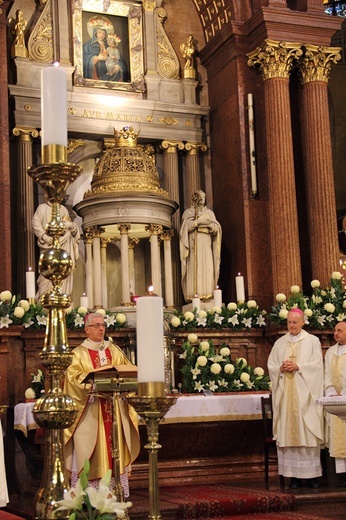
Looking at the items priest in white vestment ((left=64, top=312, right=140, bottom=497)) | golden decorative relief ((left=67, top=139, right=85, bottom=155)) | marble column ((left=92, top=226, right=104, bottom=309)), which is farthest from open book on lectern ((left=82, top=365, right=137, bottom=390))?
golden decorative relief ((left=67, top=139, right=85, bottom=155))

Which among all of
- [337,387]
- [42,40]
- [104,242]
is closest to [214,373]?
[337,387]

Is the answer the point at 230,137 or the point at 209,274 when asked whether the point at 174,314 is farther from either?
the point at 230,137

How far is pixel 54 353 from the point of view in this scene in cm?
321

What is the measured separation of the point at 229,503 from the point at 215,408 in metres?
1.87

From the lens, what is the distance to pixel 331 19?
1357 centimetres

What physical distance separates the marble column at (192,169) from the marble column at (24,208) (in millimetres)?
2517

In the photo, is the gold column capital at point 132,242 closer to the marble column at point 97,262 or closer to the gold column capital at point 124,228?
the marble column at point 97,262

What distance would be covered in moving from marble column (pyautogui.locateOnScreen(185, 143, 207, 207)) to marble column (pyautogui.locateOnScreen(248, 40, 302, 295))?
5.25 feet

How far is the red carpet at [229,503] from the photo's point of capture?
26.3ft

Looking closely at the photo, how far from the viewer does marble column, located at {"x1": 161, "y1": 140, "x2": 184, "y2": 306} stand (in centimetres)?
1388

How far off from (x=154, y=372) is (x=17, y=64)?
10.9 meters

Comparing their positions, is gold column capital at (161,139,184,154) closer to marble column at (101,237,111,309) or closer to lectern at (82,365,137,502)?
marble column at (101,237,111,309)

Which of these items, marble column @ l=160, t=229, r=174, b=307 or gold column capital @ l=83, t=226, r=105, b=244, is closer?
gold column capital @ l=83, t=226, r=105, b=244

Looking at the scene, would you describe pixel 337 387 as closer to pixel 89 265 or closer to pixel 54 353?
pixel 89 265
